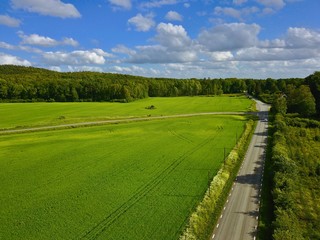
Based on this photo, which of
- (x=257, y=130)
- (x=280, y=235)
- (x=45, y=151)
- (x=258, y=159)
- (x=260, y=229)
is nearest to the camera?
(x=280, y=235)

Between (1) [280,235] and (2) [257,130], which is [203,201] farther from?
(2) [257,130]

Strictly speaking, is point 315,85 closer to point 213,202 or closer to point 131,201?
point 213,202

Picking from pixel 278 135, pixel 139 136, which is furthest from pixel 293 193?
pixel 139 136

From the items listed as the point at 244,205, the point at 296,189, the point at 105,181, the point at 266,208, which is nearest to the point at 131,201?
the point at 105,181

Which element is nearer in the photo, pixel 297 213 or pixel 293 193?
pixel 297 213

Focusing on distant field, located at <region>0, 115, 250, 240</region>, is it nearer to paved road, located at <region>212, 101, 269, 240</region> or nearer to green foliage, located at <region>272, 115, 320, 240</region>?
paved road, located at <region>212, 101, 269, 240</region>
